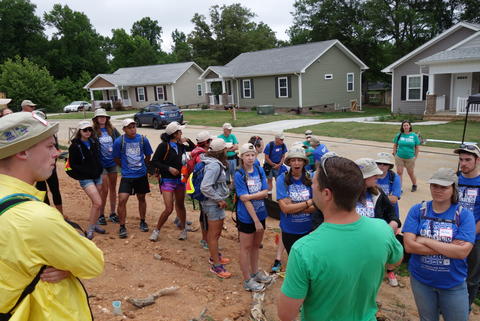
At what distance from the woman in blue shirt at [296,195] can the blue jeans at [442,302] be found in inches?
49.3

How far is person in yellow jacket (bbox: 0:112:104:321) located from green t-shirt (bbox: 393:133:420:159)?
7.66 metres

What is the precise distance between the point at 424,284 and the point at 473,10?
40.3m

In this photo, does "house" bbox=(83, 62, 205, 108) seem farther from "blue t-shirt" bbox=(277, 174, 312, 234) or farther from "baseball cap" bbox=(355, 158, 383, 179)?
"baseball cap" bbox=(355, 158, 383, 179)

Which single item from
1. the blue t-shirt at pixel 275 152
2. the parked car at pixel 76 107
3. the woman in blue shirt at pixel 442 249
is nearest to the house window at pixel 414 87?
the blue t-shirt at pixel 275 152

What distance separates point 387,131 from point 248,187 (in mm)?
13713

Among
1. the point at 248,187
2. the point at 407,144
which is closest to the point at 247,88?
the point at 407,144

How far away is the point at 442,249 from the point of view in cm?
292

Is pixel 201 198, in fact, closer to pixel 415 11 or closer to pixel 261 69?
pixel 261 69

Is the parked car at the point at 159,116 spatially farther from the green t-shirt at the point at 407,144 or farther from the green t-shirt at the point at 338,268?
the green t-shirt at the point at 338,268

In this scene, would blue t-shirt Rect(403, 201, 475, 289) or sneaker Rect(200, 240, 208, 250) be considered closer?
blue t-shirt Rect(403, 201, 475, 289)

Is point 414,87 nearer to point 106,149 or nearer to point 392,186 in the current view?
point 392,186

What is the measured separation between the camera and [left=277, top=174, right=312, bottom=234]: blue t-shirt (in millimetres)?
4027

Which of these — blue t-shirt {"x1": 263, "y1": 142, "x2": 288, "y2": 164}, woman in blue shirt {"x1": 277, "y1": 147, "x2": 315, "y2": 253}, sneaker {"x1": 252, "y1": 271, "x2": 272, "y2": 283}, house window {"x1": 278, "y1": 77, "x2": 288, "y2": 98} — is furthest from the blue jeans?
house window {"x1": 278, "y1": 77, "x2": 288, "y2": 98}

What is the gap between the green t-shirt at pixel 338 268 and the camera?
179cm
